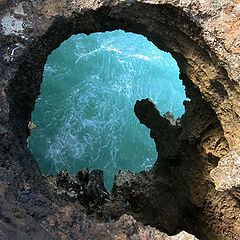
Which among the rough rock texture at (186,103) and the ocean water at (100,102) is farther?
the ocean water at (100,102)

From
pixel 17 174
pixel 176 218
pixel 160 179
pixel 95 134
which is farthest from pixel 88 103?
pixel 17 174

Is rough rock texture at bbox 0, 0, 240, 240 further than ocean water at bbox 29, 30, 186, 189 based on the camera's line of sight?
No

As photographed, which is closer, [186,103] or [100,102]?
[186,103]

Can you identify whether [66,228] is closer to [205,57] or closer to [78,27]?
[205,57]
